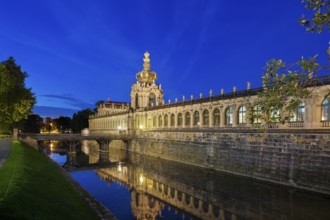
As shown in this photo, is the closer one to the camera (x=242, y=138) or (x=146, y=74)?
(x=242, y=138)

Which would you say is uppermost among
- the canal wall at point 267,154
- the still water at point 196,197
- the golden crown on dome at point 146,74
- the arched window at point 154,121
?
the golden crown on dome at point 146,74

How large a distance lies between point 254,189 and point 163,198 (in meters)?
8.89

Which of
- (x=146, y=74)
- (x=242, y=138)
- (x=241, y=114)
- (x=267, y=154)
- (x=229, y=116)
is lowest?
(x=267, y=154)

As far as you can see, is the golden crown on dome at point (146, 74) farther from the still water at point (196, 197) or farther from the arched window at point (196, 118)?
the still water at point (196, 197)

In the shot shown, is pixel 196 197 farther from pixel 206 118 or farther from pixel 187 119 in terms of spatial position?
pixel 187 119

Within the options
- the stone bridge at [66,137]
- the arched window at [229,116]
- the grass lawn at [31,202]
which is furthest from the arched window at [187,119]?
the grass lawn at [31,202]

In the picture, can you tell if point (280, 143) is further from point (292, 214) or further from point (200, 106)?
point (200, 106)

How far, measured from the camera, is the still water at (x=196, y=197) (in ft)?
79.3

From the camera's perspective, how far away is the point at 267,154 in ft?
114

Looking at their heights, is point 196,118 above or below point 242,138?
above

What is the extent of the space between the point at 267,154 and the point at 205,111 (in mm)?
17217

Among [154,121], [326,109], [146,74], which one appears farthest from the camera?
[146,74]

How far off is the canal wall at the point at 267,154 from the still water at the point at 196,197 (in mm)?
1464

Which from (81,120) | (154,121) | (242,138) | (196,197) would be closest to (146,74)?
(154,121)
